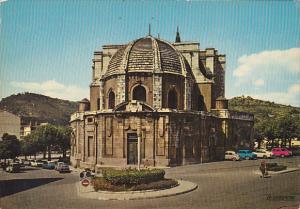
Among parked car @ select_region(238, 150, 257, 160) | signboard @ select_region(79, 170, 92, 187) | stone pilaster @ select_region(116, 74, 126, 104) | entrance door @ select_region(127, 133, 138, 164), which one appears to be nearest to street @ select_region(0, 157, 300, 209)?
signboard @ select_region(79, 170, 92, 187)

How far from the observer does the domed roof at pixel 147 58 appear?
39.5m

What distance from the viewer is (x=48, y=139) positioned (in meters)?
58.8

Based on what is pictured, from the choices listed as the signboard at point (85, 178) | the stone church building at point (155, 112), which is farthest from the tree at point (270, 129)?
the signboard at point (85, 178)

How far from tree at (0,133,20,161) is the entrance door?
13639mm

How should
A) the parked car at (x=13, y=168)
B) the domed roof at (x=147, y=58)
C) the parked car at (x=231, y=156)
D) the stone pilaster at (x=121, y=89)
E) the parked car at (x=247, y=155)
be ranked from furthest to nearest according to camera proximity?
the parked car at (x=247, y=155) → the parked car at (x=231, y=156) → the domed roof at (x=147, y=58) → the stone pilaster at (x=121, y=89) → the parked car at (x=13, y=168)

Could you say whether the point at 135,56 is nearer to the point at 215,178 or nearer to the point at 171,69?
the point at 171,69

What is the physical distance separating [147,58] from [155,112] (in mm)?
7461

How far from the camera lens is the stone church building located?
3547 cm

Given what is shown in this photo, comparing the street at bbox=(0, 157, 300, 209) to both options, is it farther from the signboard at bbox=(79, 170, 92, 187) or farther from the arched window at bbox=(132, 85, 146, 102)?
the arched window at bbox=(132, 85, 146, 102)

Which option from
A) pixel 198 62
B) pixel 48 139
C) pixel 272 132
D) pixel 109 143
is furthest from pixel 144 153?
pixel 48 139

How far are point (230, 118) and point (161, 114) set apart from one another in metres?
A: 13.8

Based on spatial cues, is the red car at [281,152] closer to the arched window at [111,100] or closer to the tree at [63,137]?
the arched window at [111,100]

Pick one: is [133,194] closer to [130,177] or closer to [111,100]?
[130,177]

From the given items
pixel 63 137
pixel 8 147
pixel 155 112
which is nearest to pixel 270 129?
pixel 155 112
